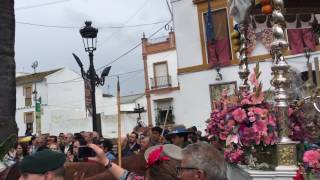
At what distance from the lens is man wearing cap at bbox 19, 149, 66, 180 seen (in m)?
2.96

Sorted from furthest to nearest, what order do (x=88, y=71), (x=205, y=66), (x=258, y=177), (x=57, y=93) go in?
(x=57, y=93) < (x=205, y=66) < (x=88, y=71) < (x=258, y=177)

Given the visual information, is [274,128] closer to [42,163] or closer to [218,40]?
[42,163]

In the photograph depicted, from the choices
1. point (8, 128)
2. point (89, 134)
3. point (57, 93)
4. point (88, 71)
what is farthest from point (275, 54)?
point (57, 93)

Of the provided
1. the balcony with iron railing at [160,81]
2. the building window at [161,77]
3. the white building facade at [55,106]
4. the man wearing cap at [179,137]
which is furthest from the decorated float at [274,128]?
the white building facade at [55,106]

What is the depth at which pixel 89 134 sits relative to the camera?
9719 mm

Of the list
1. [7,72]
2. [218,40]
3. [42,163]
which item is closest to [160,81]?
[218,40]

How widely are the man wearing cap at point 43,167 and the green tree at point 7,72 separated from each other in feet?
9.66

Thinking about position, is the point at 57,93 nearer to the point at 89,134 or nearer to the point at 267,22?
the point at 89,134

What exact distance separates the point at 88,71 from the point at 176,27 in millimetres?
10621

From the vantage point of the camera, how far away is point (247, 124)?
14.0 ft

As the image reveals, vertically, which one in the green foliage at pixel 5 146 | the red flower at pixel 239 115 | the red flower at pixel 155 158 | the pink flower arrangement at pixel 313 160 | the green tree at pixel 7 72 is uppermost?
the green tree at pixel 7 72

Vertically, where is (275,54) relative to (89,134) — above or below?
above

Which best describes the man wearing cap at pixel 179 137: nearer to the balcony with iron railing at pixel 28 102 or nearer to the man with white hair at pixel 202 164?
the man with white hair at pixel 202 164

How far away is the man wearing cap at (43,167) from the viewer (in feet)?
9.71
